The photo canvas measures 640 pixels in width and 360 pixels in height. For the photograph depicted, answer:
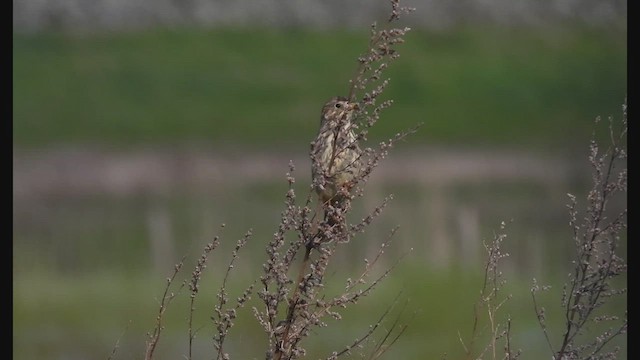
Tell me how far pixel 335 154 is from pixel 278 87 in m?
19.2

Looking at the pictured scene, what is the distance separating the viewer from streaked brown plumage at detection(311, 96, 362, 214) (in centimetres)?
486

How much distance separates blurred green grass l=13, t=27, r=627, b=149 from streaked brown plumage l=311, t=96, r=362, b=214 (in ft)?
51.8

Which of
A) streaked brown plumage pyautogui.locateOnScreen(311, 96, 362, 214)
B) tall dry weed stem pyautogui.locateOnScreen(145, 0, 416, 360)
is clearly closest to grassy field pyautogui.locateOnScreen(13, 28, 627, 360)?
streaked brown plumage pyautogui.locateOnScreen(311, 96, 362, 214)

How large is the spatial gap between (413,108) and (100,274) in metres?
8.72

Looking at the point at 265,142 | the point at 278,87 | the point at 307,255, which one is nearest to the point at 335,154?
the point at 307,255

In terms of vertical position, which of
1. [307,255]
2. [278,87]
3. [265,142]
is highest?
[278,87]

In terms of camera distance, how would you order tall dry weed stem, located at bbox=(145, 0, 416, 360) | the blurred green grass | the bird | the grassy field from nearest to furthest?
tall dry weed stem, located at bbox=(145, 0, 416, 360), the bird, the grassy field, the blurred green grass

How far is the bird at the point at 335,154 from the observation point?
486cm

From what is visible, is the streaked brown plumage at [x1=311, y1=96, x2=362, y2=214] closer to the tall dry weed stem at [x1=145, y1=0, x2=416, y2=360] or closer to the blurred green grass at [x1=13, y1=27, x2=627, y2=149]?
the tall dry weed stem at [x1=145, y1=0, x2=416, y2=360]

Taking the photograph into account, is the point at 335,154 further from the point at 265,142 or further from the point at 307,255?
the point at 265,142

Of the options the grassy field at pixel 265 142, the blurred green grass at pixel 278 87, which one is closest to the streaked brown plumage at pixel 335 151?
the grassy field at pixel 265 142

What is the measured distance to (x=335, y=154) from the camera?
4934 millimetres
